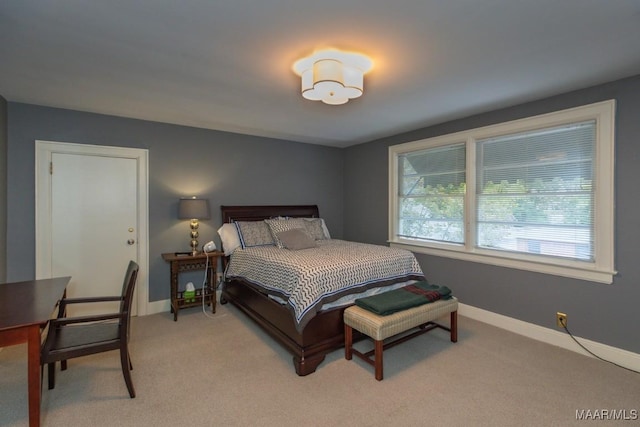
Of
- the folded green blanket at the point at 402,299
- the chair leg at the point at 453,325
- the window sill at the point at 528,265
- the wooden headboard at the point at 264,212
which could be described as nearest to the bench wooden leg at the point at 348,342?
the folded green blanket at the point at 402,299

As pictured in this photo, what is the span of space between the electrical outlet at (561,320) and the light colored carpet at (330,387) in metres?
0.24

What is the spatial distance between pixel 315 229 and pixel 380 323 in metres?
2.26

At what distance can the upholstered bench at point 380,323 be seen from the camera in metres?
2.35

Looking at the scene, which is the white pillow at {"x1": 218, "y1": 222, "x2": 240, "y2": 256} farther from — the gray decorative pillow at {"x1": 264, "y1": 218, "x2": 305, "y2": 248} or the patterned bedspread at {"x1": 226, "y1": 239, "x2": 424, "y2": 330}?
the gray decorative pillow at {"x1": 264, "y1": 218, "x2": 305, "y2": 248}

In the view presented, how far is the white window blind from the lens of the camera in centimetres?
276

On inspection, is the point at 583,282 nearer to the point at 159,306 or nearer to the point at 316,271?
the point at 316,271

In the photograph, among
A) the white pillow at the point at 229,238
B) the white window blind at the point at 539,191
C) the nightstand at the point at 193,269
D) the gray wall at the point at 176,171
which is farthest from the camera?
the white pillow at the point at 229,238

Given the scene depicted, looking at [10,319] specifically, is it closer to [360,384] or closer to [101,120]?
[360,384]

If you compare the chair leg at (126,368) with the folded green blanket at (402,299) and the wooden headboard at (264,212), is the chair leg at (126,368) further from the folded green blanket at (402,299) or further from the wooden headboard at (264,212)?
the wooden headboard at (264,212)

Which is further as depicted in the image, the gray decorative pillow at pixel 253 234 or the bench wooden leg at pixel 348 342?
the gray decorative pillow at pixel 253 234

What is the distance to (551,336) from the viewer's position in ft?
9.55

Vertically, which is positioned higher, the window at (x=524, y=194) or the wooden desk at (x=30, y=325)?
the window at (x=524, y=194)

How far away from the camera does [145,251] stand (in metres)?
3.70

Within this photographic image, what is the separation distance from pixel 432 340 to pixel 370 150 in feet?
9.81
